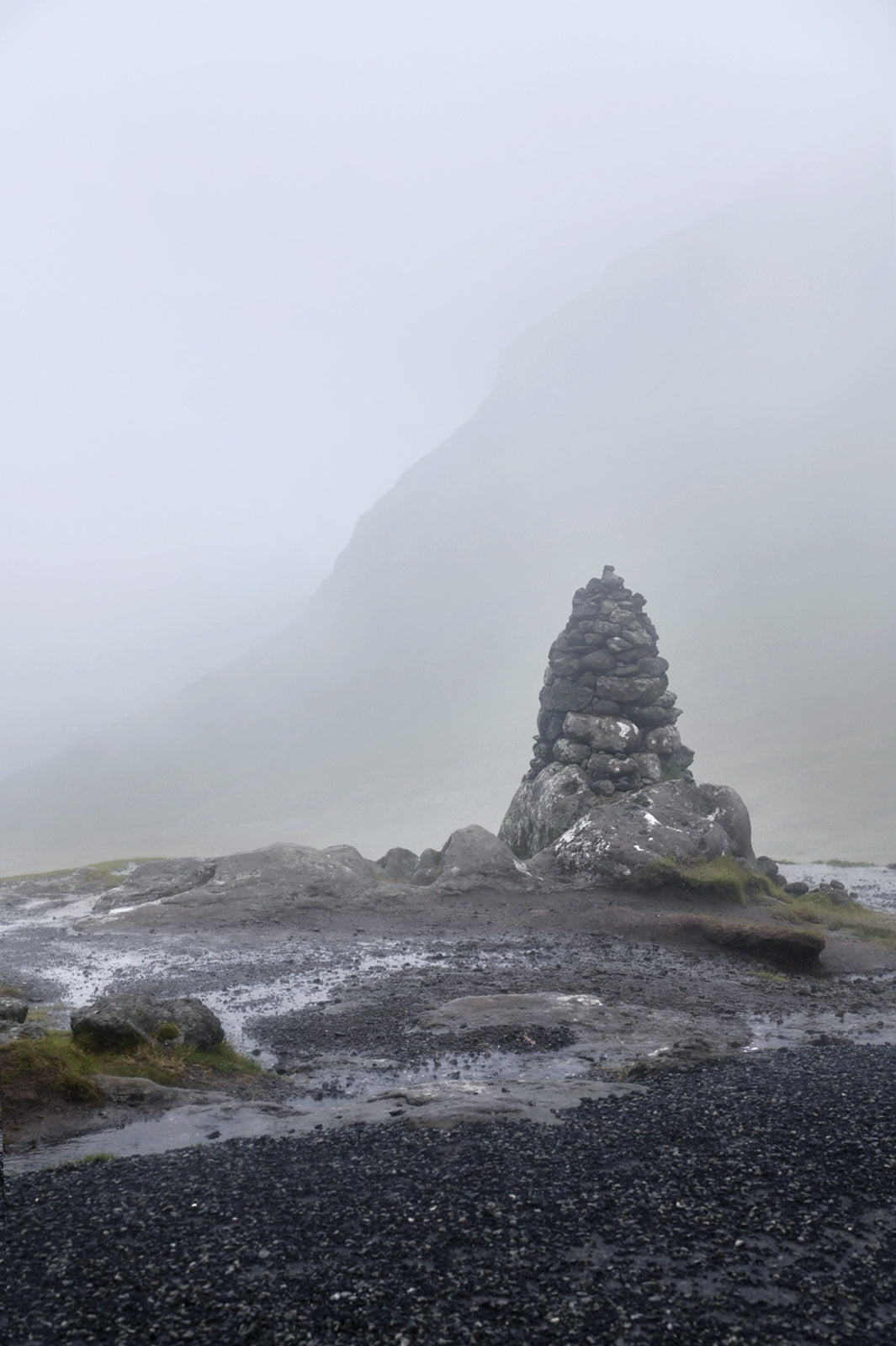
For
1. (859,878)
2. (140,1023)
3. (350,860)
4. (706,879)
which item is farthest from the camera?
(859,878)

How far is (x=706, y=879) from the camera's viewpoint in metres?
Answer: 42.1

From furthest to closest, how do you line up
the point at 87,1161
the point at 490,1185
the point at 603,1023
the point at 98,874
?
the point at 98,874 → the point at 603,1023 → the point at 87,1161 → the point at 490,1185

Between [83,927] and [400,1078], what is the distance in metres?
28.6

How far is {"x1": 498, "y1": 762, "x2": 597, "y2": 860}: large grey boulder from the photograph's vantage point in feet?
167

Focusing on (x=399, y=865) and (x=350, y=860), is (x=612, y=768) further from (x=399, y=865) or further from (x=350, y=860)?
(x=350, y=860)

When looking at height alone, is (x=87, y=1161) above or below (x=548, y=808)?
below

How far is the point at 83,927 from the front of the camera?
40625 millimetres

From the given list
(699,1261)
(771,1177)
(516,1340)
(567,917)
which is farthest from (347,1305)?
(567,917)

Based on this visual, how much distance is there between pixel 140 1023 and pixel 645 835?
103 feet

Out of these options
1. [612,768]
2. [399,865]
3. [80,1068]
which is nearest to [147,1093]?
[80,1068]

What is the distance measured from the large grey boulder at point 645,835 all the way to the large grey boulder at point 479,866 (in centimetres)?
186

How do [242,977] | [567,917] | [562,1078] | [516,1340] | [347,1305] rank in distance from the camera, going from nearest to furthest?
[516,1340] < [347,1305] < [562,1078] < [242,977] < [567,917]

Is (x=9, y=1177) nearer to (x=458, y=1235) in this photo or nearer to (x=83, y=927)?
(x=458, y=1235)

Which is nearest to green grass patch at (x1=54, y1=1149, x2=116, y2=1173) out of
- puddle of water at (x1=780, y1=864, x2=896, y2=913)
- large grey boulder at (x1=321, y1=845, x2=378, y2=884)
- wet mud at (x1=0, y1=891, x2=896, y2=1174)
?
wet mud at (x1=0, y1=891, x2=896, y2=1174)
